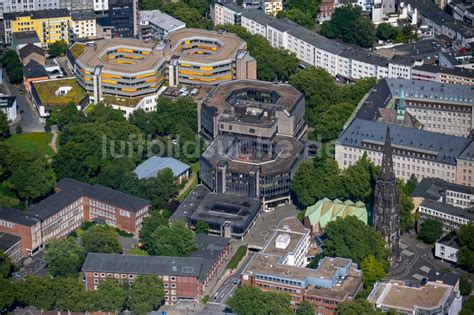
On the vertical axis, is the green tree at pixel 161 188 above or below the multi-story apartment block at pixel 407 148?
below

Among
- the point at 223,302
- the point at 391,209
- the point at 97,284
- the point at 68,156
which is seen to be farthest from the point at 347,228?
the point at 68,156

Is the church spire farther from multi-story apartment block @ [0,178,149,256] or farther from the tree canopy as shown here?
multi-story apartment block @ [0,178,149,256]

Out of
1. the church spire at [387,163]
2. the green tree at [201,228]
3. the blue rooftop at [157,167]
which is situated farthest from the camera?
the blue rooftop at [157,167]

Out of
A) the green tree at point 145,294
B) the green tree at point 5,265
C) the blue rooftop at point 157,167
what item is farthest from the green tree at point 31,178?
the green tree at point 145,294

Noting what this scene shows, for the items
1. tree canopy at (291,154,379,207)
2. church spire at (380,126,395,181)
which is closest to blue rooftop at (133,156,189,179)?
tree canopy at (291,154,379,207)

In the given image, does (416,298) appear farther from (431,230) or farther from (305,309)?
(431,230)

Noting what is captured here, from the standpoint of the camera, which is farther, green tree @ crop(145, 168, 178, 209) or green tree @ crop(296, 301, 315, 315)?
green tree @ crop(145, 168, 178, 209)

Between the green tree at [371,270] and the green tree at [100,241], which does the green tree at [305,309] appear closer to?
the green tree at [371,270]

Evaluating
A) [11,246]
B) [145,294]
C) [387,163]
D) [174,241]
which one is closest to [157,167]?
[174,241]
